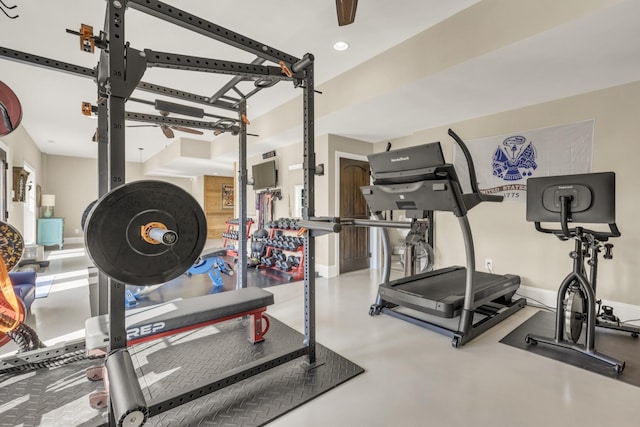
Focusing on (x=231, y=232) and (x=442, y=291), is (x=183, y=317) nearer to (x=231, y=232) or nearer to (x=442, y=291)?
(x=442, y=291)

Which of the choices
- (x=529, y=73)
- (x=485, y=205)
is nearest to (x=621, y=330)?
(x=485, y=205)

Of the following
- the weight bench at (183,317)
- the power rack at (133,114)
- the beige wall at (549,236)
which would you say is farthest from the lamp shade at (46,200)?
the beige wall at (549,236)

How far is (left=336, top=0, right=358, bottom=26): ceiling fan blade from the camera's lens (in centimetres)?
179

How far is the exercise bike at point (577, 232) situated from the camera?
2.24 meters

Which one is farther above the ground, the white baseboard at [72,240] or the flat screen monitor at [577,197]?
the flat screen monitor at [577,197]

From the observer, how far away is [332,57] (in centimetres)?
350

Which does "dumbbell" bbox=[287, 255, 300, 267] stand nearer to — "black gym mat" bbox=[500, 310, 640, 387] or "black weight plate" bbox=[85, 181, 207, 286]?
"black gym mat" bbox=[500, 310, 640, 387]

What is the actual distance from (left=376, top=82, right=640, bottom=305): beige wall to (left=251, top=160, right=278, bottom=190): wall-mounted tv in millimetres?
3244

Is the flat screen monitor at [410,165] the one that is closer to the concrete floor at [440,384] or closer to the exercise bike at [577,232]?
the exercise bike at [577,232]

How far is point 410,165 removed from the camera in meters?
2.65

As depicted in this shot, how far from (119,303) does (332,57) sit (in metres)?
3.35

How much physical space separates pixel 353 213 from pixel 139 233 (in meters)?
A: 4.65

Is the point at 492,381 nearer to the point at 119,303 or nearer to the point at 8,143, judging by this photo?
the point at 119,303

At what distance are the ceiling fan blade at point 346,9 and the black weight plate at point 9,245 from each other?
2.72 metres
